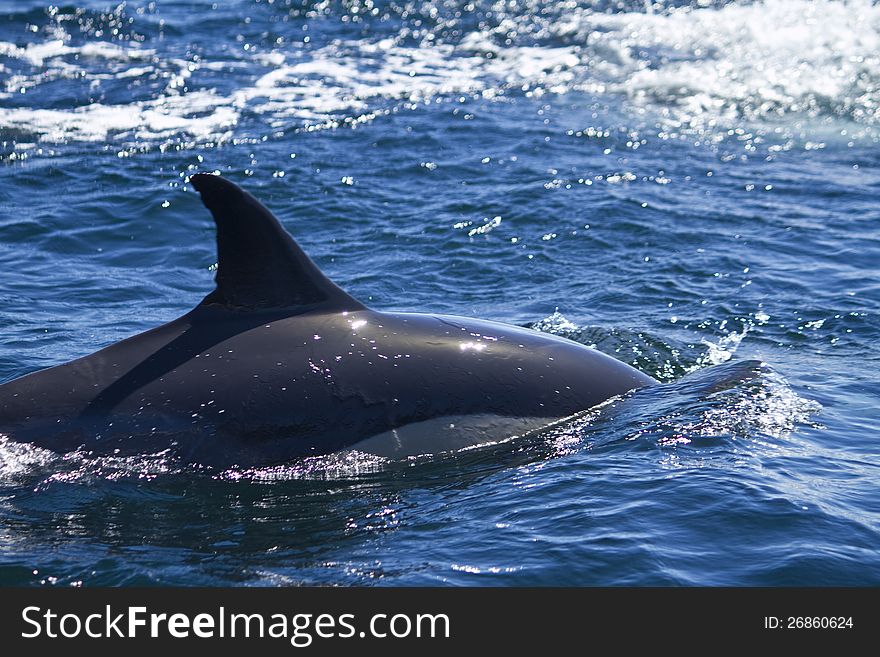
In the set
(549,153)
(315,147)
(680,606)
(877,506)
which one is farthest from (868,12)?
(680,606)

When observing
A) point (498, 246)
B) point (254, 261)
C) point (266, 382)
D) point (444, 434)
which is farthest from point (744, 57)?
point (266, 382)

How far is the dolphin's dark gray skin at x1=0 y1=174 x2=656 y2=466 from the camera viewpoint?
918 centimetres

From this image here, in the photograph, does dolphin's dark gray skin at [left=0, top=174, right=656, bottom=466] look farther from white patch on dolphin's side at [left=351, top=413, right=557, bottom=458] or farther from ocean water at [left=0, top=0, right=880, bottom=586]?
ocean water at [left=0, top=0, right=880, bottom=586]

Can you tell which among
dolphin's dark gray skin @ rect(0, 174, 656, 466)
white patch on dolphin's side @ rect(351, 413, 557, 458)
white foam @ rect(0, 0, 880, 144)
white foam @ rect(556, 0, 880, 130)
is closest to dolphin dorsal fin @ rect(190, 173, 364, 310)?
dolphin's dark gray skin @ rect(0, 174, 656, 466)

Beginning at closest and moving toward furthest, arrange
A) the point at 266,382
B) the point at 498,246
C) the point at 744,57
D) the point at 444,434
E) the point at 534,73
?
the point at 266,382 < the point at 444,434 < the point at 498,246 < the point at 534,73 < the point at 744,57

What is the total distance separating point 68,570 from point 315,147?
1562 cm

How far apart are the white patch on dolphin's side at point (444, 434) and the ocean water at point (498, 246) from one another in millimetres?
102

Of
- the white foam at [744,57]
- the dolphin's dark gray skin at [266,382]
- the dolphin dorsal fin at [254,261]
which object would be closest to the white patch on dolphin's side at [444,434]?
the dolphin's dark gray skin at [266,382]

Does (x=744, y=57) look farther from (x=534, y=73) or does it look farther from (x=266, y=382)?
(x=266, y=382)

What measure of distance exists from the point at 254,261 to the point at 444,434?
2.09 m

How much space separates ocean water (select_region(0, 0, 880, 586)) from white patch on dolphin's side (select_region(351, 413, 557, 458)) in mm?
102

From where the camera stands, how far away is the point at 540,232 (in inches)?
739

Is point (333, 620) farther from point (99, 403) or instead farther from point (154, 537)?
point (99, 403)

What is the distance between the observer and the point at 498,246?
59.9ft
